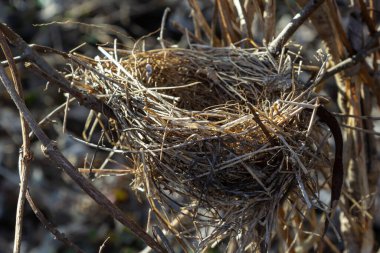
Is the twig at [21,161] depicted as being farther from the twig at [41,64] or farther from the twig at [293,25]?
the twig at [293,25]

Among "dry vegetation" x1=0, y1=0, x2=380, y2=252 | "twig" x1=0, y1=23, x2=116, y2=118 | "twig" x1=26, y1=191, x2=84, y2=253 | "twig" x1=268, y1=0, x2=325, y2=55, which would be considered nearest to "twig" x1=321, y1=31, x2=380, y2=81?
"dry vegetation" x1=0, y1=0, x2=380, y2=252

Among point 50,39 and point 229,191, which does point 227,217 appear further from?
point 50,39

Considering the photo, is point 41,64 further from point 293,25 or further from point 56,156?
point 293,25

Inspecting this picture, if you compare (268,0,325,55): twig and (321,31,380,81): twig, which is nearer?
(268,0,325,55): twig

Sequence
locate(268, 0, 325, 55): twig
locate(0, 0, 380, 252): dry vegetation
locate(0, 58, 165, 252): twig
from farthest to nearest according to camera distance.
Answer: locate(268, 0, 325, 55): twig, locate(0, 0, 380, 252): dry vegetation, locate(0, 58, 165, 252): twig

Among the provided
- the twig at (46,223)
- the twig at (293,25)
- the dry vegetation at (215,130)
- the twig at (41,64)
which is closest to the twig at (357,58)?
the dry vegetation at (215,130)

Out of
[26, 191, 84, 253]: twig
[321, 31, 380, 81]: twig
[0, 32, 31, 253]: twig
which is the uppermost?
[321, 31, 380, 81]: twig

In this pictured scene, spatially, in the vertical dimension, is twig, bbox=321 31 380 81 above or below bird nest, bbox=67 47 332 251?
above

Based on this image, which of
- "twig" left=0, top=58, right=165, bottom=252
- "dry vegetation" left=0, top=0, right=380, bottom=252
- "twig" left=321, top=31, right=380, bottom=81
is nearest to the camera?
"twig" left=0, top=58, right=165, bottom=252

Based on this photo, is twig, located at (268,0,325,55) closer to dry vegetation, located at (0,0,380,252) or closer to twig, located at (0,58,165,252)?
dry vegetation, located at (0,0,380,252)
